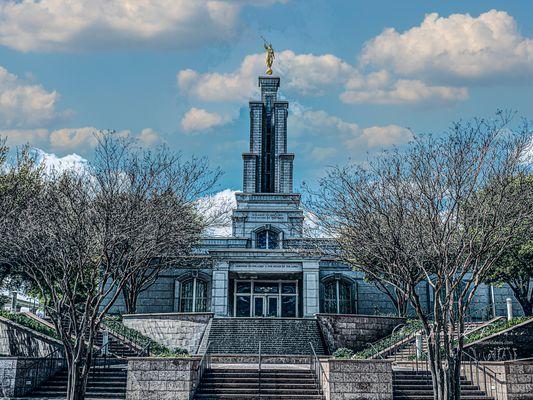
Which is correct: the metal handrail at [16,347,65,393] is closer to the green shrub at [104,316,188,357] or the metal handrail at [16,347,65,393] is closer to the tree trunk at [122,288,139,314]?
the green shrub at [104,316,188,357]

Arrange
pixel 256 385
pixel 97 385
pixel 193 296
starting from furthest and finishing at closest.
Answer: pixel 193 296, pixel 97 385, pixel 256 385

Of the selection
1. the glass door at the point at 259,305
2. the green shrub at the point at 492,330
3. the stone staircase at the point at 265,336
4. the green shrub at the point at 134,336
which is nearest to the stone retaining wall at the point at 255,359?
the stone staircase at the point at 265,336

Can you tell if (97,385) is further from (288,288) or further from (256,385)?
(288,288)

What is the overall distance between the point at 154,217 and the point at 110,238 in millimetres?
2989

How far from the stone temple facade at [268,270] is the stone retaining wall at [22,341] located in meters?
10.7

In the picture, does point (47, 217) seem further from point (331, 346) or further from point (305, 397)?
point (331, 346)

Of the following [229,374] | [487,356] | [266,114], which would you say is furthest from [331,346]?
[266,114]

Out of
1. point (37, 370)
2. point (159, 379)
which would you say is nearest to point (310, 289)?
point (159, 379)

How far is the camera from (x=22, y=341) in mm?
25656

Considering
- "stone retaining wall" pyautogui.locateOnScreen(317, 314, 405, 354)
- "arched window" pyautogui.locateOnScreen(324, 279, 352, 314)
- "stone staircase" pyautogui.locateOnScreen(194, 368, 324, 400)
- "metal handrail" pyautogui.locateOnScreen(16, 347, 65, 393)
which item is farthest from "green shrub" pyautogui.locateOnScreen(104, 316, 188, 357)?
"arched window" pyautogui.locateOnScreen(324, 279, 352, 314)

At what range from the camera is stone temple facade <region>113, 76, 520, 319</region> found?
3542 centimetres

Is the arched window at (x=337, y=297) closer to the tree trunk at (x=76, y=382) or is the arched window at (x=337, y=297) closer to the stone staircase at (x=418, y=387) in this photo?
the stone staircase at (x=418, y=387)

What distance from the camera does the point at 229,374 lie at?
21.2m

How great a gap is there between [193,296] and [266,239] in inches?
277
